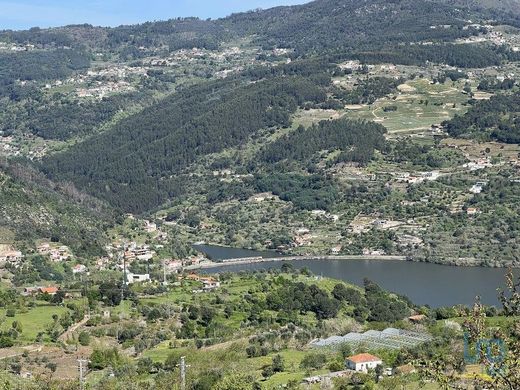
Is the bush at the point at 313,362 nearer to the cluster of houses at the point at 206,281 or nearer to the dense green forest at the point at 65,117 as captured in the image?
the cluster of houses at the point at 206,281

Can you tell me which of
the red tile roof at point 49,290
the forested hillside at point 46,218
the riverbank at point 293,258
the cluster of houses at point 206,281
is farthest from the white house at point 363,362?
the riverbank at point 293,258

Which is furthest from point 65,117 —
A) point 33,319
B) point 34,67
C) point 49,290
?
point 33,319

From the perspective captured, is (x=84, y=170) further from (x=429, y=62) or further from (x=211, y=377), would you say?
(x=211, y=377)

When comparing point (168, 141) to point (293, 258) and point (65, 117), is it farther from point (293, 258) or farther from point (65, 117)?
point (293, 258)

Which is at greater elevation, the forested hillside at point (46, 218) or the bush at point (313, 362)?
the bush at point (313, 362)

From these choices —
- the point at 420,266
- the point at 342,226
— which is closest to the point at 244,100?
the point at 342,226
